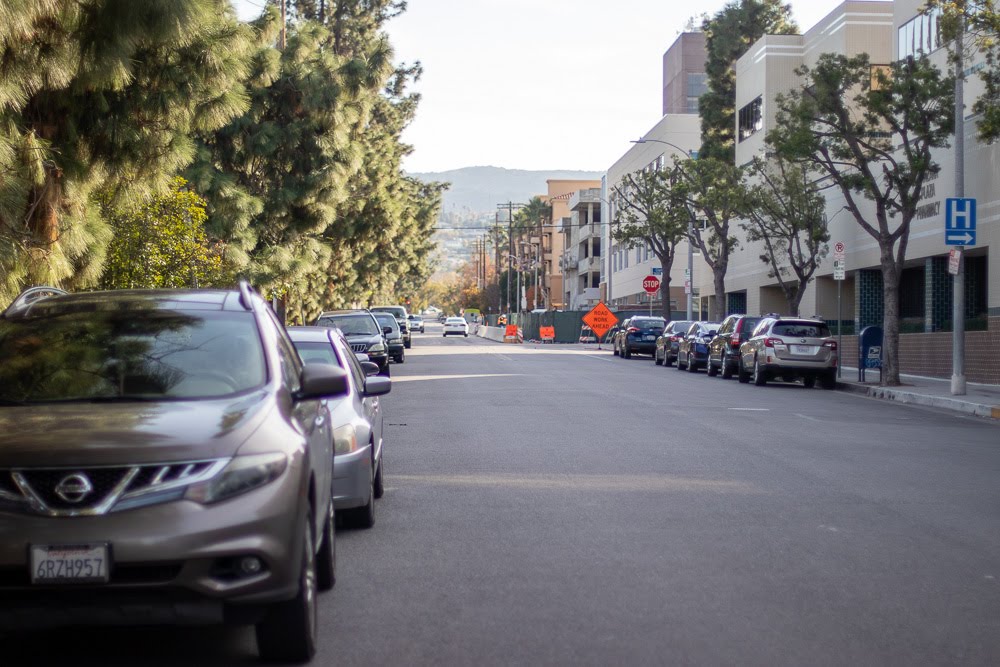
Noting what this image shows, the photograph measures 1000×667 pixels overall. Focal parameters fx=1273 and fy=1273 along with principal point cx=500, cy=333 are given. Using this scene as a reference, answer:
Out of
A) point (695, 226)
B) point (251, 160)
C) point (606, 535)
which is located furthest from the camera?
point (695, 226)

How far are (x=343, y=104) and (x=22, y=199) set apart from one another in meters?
17.3

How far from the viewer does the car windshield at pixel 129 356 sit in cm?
608

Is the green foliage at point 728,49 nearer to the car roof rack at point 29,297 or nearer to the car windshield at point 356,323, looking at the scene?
the car windshield at point 356,323

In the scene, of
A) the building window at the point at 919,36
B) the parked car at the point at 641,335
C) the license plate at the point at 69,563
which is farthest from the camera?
the parked car at the point at 641,335

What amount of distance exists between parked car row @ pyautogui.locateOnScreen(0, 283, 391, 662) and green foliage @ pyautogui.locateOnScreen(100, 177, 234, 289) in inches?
495

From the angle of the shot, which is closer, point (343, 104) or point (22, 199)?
point (22, 199)

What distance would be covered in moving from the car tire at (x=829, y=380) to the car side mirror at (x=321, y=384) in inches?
983

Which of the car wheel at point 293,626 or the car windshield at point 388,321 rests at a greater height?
the car windshield at point 388,321

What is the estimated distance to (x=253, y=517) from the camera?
205 inches

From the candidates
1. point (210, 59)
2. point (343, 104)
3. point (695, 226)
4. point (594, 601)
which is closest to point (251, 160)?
point (343, 104)

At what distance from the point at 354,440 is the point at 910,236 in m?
29.7

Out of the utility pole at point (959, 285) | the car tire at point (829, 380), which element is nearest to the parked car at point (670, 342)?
the car tire at point (829, 380)

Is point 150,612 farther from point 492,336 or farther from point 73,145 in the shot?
point 492,336

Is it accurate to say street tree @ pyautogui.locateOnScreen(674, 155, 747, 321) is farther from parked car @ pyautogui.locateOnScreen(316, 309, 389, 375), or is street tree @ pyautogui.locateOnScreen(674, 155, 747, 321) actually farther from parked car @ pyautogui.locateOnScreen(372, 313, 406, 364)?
parked car @ pyautogui.locateOnScreen(316, 309, 389, 375)
